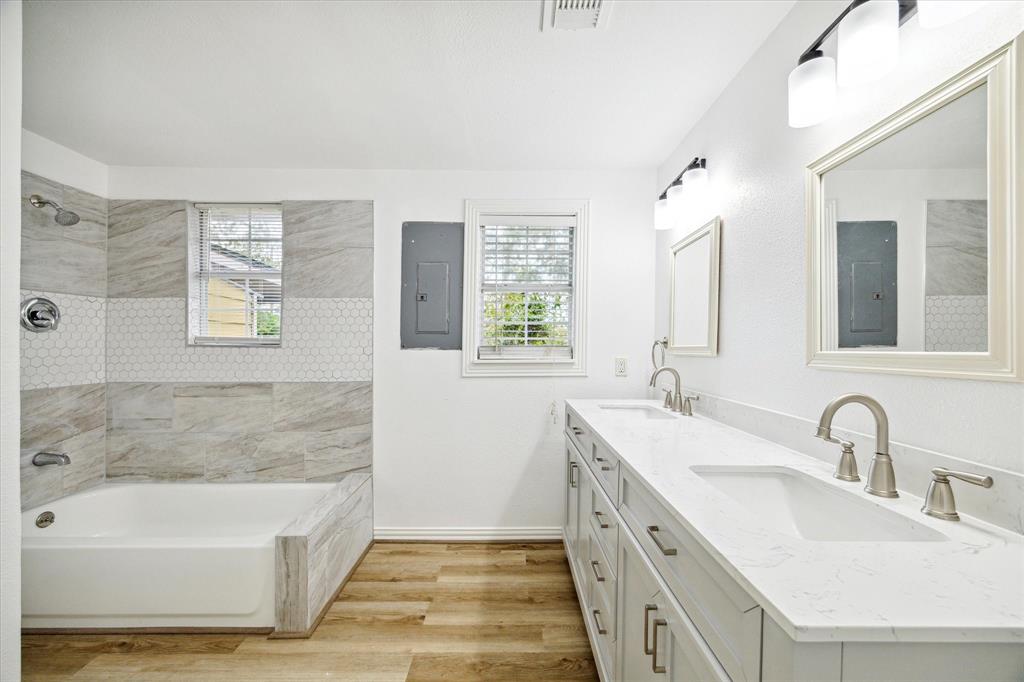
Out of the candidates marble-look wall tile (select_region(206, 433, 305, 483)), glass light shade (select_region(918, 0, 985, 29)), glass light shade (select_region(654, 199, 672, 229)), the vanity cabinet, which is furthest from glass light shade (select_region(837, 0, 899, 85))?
marble-look wall tile (select_region(206, 433, 305, 483))

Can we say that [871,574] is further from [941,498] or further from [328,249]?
[328,249]

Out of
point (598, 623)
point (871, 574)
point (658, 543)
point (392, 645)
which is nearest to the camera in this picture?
point (871, 574)

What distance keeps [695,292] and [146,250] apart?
10.6 ft

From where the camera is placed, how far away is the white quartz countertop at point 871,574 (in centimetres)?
51

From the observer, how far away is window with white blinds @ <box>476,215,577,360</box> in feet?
9.05

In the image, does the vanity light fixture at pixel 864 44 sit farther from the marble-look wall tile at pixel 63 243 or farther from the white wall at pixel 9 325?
the marble-look wall tile at pixel 63 243

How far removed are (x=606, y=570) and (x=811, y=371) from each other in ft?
2.99

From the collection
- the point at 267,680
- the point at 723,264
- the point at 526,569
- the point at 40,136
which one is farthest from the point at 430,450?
the point at 40,136

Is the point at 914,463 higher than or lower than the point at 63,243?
lower

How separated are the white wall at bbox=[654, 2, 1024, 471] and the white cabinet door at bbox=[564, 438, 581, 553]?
0.71m

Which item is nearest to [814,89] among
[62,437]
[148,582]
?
[148,582]

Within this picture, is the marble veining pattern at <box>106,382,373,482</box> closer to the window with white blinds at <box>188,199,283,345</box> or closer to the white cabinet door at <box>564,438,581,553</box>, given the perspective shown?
the window with white blinds at <box>188,199,283,345</box>

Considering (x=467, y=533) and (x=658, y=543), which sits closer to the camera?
(x=658, y=543)

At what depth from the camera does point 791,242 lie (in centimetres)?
141
